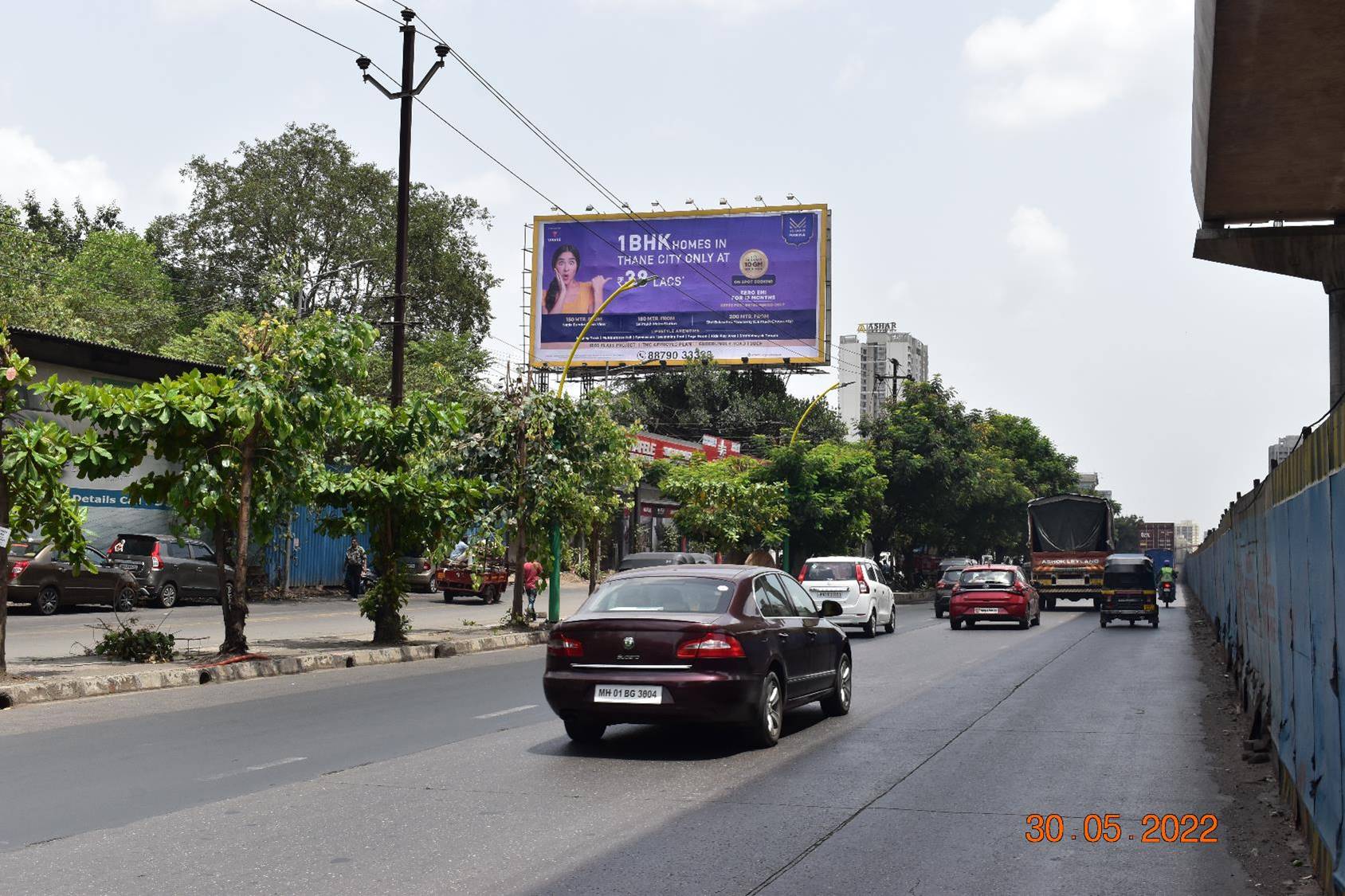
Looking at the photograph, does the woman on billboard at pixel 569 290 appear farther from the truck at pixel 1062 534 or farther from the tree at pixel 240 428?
the tree at pixel 240 428

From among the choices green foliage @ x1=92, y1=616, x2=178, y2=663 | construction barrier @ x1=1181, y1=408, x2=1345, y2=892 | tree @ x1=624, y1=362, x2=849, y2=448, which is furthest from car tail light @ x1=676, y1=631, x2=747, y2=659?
tree @ x1=624, y1=362, x2=849, y2=448

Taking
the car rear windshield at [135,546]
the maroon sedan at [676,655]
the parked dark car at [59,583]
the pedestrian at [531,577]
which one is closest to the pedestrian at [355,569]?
the car rear windshield at [135,546]

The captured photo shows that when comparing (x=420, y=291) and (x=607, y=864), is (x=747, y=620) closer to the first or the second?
(x=607, y=864)

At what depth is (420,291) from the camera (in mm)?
55906

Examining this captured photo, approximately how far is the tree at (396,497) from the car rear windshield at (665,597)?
32.3 feet

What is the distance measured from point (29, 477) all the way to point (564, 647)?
6875 mm

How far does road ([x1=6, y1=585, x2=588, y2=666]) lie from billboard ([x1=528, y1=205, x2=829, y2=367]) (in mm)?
17985

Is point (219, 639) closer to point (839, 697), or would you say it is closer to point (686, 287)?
→ point (839, 697)

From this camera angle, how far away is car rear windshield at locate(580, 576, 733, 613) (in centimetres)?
1081

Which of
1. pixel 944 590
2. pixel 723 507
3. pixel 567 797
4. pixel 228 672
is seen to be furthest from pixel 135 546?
pixel 567 797

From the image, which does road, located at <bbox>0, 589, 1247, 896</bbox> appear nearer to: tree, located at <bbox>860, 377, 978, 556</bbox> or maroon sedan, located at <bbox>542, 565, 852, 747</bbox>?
maroon sedan, located at <bbox>542, 565, 852, 747</bbox>

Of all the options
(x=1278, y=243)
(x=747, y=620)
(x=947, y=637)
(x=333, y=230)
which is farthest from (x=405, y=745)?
(x=333, y=230)

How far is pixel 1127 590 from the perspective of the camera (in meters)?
32.2

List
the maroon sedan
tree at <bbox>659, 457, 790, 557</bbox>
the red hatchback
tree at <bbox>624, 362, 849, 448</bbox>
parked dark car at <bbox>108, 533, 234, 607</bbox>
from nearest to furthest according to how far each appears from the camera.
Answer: the maroon sedan → the red hatchback → parked dark car at <bbox>108, 533, 234, 607</bbox> → tree at <bbox>659, 457, 790, 557</bbox> → tree at <bbox>624, 362, 849, 448</bbox>
